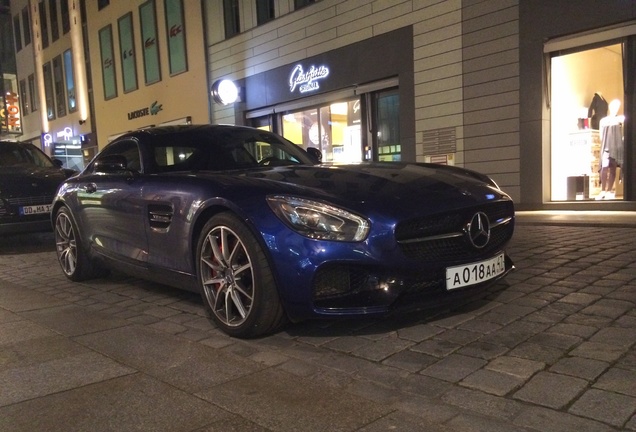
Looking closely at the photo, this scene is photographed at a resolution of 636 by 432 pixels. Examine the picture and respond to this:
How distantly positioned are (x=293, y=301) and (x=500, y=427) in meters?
1.28

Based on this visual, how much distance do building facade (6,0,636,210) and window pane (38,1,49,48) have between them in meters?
13.4

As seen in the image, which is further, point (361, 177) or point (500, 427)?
point (361, 177)

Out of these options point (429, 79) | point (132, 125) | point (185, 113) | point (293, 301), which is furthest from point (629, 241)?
point (132, 125)

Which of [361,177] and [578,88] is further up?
[578,88]

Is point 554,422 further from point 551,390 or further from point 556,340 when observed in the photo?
point 556,340

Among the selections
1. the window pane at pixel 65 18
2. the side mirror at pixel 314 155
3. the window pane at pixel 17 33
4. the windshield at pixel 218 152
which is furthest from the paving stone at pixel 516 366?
the window pane at pixel 17 33

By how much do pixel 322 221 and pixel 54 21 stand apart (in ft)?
90.3

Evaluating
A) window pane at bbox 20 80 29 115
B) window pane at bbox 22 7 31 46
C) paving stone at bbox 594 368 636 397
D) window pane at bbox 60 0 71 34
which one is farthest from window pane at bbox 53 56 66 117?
paving stone at bbox 594 368 636 397

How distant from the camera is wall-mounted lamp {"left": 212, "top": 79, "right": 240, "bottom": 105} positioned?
14.9m

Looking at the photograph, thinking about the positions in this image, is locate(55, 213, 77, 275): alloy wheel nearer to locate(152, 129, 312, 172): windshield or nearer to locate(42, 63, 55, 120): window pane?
locate(152, 129, 312, 172): windshield

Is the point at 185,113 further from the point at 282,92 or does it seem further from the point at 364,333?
the point at 364,333

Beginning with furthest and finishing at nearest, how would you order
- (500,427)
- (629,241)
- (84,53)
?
(84,53), (629,241), (500,427)

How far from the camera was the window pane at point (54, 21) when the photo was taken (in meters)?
25.2

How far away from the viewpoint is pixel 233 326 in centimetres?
325
